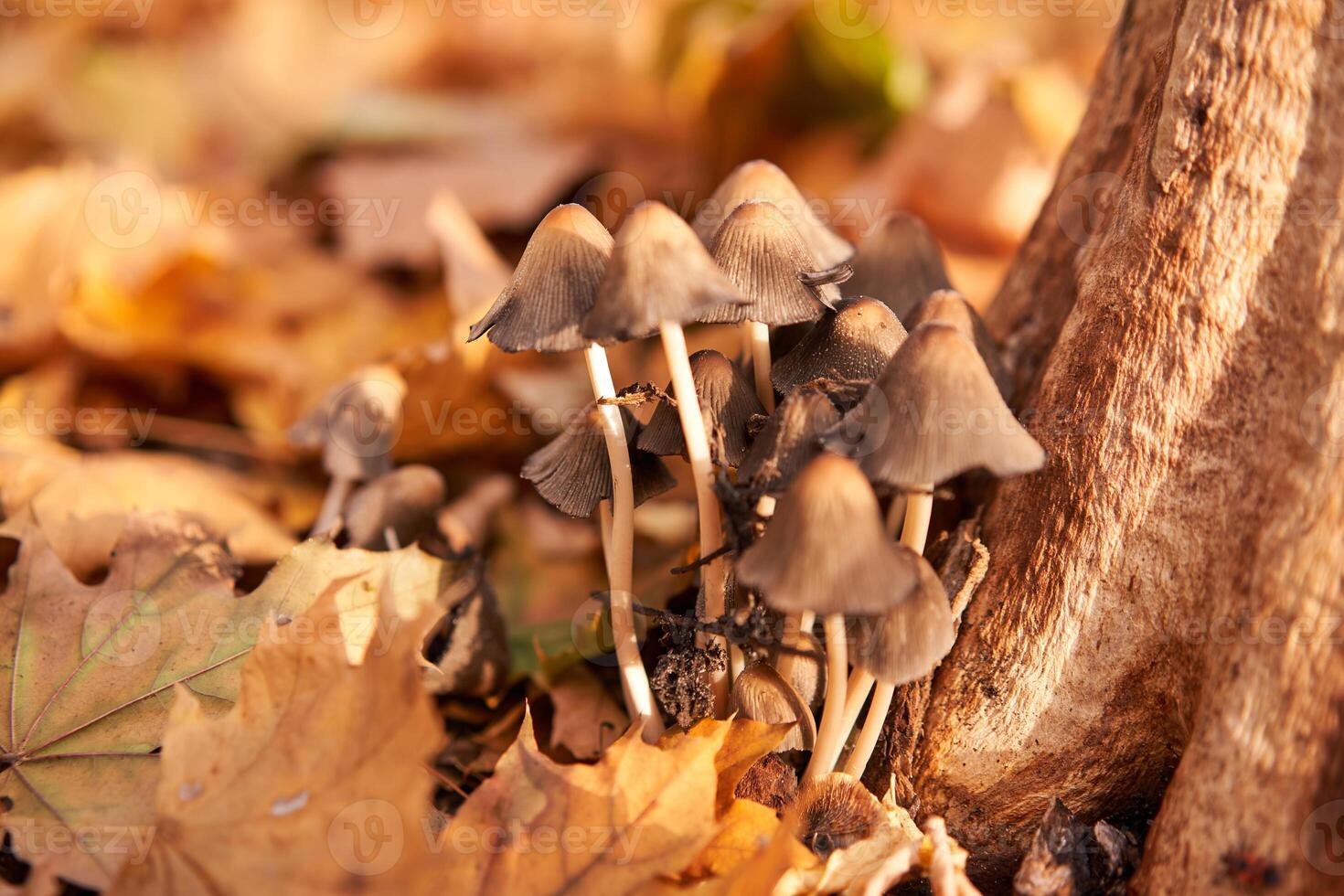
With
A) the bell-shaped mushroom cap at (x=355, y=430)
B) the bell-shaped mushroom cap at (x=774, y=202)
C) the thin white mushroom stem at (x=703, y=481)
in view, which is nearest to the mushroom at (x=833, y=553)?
the thin white mushroom stem at (x=703, y=481)

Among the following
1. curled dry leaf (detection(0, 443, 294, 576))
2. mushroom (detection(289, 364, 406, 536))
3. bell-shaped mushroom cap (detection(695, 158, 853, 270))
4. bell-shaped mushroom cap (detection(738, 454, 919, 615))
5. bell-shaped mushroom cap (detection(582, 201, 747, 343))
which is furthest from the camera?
mushroom (detection(289, 364, 406, 536))

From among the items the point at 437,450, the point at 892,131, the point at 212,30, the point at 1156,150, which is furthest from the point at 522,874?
the point at 212,30

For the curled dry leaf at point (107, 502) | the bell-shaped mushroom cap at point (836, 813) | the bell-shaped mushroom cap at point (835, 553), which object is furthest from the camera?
the curled dry leaf at point (107, 502)

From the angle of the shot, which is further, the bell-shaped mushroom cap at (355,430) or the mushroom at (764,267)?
the bell-shaped mushroom cap at (355,430)

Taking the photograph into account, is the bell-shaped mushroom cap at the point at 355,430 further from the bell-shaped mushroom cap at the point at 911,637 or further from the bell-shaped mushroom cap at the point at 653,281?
the bell-shaped mushroom cap at the point at 911,637

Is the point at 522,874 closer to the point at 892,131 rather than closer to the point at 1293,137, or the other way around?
the point at 1293,137

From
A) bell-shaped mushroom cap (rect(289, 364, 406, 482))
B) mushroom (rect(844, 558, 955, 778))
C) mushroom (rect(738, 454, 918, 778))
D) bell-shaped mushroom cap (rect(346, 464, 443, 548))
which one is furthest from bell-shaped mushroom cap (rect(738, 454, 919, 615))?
bell-shaped mushroom cap (rect(289, 364, 406, 482))

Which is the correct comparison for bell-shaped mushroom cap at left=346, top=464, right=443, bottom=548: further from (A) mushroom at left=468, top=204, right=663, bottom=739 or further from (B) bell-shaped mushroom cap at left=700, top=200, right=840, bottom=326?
(B) bell-shaped mushroom cap at left=700, top=200, right=840, bottom=326
